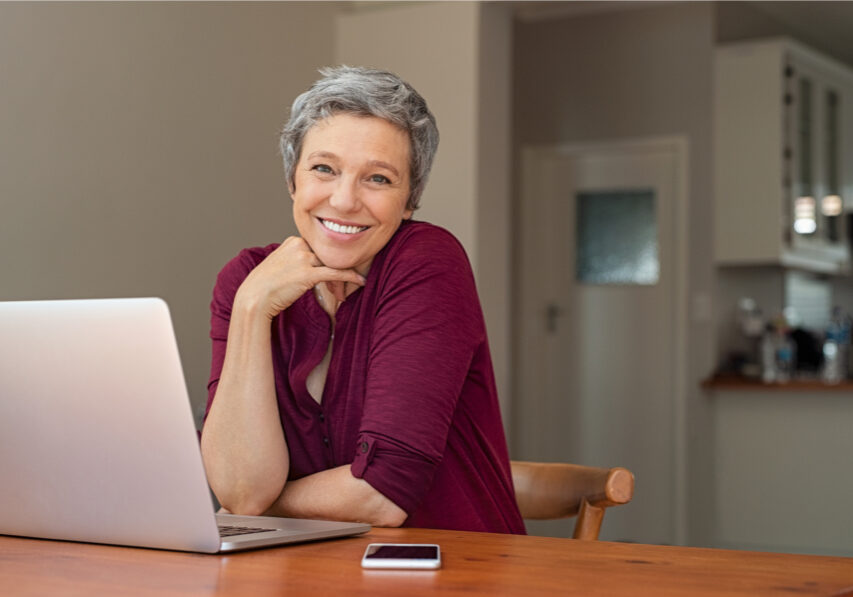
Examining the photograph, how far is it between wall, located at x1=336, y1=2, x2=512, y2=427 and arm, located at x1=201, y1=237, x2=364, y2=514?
283cm

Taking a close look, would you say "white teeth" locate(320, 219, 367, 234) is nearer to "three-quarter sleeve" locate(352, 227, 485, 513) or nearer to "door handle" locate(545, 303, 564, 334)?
"three-quarter sleeve" locate(352, 227, 485, 513)

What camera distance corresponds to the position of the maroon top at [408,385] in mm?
1291

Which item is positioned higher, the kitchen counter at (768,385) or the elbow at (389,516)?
the elbow at (389,516)

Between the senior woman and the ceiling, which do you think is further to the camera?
the ceiling

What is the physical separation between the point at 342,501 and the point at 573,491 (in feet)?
1.49

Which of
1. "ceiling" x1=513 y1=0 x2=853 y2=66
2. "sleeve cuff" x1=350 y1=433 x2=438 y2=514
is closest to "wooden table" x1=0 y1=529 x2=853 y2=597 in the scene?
"sleeve cuff" x1=350 y1=433 x2=438 y2=514

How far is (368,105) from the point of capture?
1461mm

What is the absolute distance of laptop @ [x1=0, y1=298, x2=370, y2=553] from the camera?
3.18 ft

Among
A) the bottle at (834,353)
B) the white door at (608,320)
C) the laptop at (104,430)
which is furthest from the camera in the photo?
the white door at (608,320)

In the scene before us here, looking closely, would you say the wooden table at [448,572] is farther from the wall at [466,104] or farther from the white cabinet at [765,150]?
the white cabinet at [765,150]

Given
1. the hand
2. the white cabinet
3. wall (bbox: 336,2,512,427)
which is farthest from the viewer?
the white cabinet

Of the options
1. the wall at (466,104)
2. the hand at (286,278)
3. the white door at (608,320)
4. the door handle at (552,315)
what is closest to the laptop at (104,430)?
the hand at (286,278)

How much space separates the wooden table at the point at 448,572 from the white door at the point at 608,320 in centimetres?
429

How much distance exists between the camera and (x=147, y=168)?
349 cm
